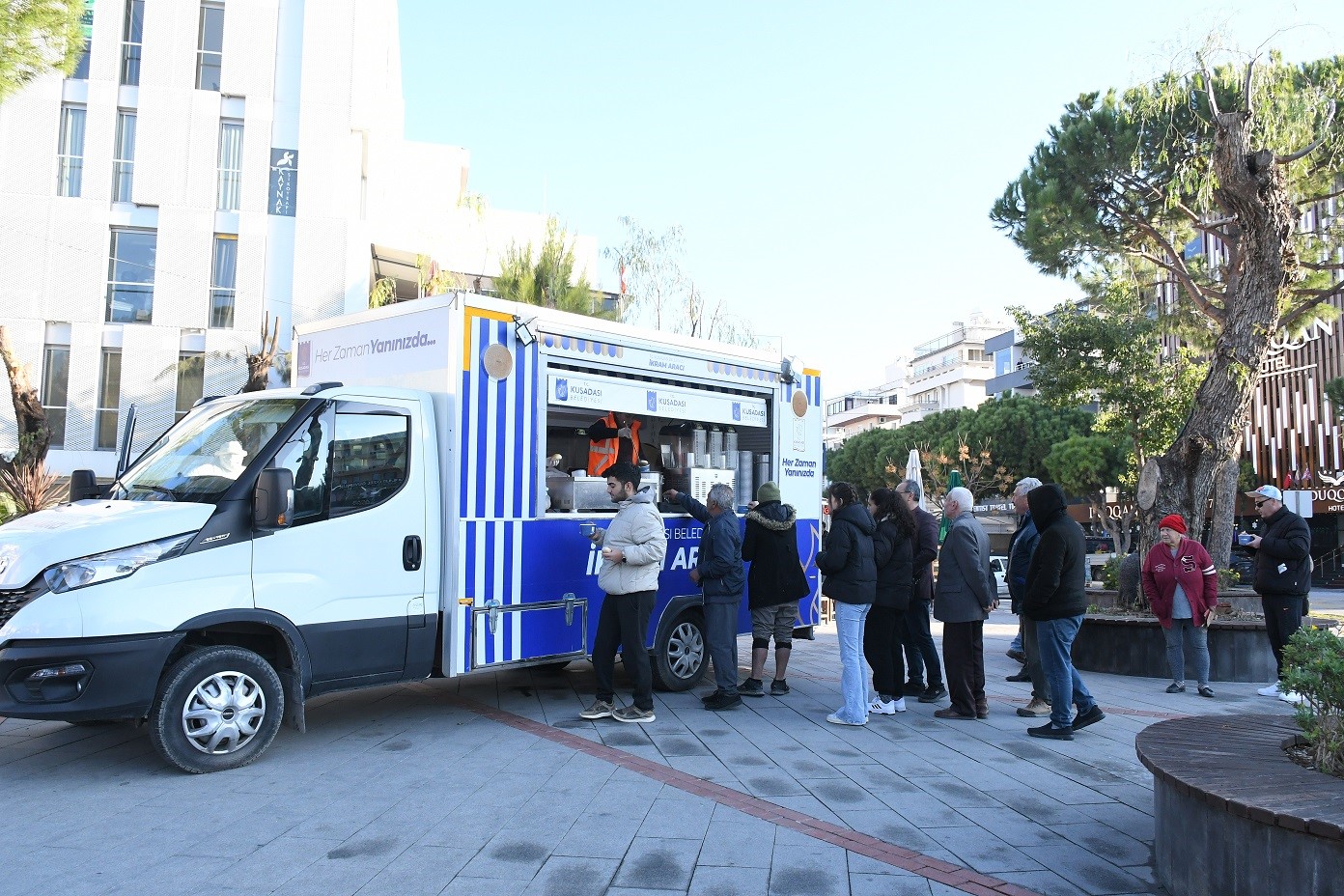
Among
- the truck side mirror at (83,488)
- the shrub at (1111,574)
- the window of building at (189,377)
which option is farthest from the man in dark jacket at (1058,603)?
the window of building at (189,377)

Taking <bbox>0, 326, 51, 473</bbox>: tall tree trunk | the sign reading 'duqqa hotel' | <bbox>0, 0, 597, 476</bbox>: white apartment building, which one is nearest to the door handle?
<bbox>0, 326, 51, 473</bbox>: tall tree trunk

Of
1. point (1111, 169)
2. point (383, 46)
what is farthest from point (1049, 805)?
point (383, 46)

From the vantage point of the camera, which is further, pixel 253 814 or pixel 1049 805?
pixel 1049 805

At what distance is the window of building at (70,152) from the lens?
23.4 m

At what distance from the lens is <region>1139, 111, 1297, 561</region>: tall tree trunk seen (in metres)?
11.5

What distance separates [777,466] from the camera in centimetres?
939

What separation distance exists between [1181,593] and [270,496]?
7.91 meters

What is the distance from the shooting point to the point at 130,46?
2405 centimetres

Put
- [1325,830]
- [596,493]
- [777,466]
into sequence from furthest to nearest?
[777,466] < [596,493] < [1325,830]

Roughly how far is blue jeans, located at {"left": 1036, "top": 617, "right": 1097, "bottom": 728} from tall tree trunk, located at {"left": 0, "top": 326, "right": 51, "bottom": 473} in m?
14.0

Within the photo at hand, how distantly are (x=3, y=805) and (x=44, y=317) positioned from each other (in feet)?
71.0

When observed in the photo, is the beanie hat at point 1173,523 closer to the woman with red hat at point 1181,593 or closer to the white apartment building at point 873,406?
the woman with red hat at point 1181,593

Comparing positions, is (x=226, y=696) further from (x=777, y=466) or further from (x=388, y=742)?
(x=777, y=466)

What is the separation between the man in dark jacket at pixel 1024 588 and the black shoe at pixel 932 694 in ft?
2.38
